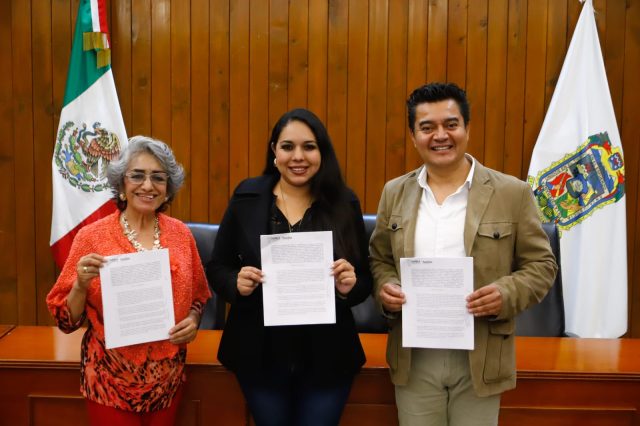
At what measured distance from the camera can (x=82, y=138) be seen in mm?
3268

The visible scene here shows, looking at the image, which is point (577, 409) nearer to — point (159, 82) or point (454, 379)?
point (454, 379)

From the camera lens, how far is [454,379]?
5.25ft

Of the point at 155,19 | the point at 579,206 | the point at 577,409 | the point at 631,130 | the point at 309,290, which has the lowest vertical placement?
the point at 577,409

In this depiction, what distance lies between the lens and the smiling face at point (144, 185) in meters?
1.65

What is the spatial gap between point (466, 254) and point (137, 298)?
3.13 ft

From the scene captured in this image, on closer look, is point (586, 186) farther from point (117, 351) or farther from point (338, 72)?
point (117, 351)

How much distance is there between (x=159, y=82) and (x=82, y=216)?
0.94m

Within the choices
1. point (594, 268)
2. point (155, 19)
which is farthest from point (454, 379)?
point (155, 19)

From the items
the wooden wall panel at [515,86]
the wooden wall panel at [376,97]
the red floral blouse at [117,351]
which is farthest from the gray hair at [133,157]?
the wooden wall panel at [515,86]

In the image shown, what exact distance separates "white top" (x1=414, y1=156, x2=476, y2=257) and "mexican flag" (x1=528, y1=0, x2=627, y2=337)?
1827 millimetres

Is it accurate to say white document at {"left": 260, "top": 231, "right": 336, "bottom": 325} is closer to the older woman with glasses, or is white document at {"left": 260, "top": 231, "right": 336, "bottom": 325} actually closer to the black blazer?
the black blazer

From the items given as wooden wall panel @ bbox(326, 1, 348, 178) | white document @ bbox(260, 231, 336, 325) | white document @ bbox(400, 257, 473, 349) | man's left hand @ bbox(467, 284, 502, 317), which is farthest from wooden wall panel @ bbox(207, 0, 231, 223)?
man's left hand @ bbox(467, 284, 502, 317)

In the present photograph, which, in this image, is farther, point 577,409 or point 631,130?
point 631,130

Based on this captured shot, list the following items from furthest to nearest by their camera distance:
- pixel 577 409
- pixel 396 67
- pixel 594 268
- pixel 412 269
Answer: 1. pixel 396 67
2. pixel 594 268
3. pixel 577 409
4. pixel 412 269
